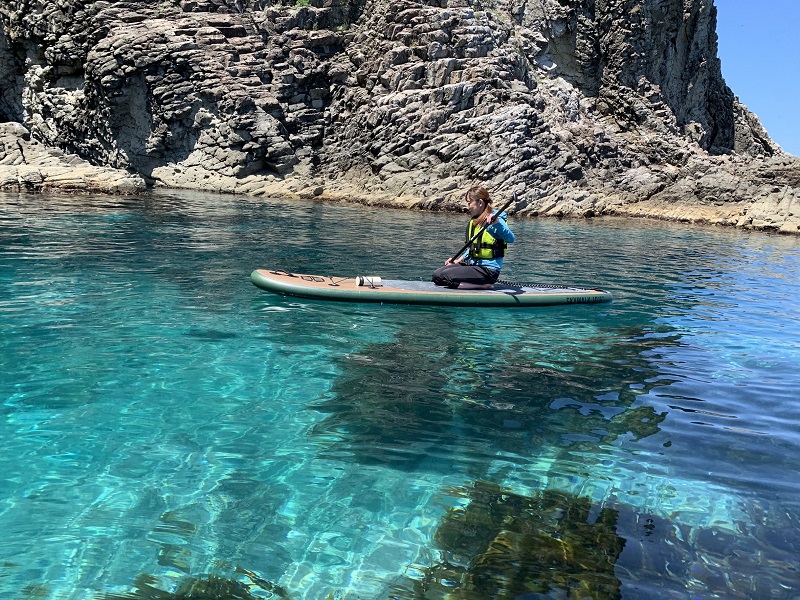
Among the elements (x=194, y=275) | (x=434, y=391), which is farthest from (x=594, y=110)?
(x=434, y=391)

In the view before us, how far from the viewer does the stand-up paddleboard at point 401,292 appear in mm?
8758

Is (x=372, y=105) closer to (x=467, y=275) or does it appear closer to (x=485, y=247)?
(x=485, y=247)

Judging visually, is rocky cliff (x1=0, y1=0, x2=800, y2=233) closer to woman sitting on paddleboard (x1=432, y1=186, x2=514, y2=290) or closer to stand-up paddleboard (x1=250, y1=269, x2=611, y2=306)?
woman sitting on paddleboard (x1=432, y1=186, x2=514, y2=290)

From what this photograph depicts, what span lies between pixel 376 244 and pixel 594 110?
3164 centimetres

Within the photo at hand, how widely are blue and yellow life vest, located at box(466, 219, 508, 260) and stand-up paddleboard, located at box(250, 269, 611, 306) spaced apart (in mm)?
518

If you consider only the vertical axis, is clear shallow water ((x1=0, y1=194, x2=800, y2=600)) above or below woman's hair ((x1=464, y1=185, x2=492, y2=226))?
below

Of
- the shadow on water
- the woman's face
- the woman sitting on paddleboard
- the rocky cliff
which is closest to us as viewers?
the shadow on water

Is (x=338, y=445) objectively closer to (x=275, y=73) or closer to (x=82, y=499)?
(x=82, y=499)

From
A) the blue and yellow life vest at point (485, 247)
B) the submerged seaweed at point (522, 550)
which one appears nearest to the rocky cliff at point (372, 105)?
the blue and yellow life vest at point (485, 247)

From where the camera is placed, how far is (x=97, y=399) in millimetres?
4895

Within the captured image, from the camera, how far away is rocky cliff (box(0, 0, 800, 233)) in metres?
32.7

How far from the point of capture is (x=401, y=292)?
28.8ft

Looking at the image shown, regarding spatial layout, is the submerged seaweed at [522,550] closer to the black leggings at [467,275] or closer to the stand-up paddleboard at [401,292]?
the stand-up paddleboard at [401,292]

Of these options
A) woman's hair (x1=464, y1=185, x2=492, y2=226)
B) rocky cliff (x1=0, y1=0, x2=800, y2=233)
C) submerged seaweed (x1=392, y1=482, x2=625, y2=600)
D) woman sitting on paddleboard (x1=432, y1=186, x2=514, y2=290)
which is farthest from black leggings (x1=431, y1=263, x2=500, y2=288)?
rocky cliff (x1=0, y1=0, x2=800, y2=233)
